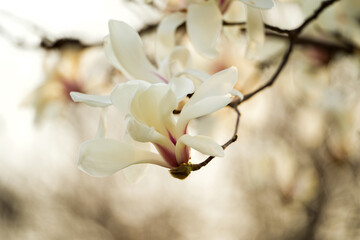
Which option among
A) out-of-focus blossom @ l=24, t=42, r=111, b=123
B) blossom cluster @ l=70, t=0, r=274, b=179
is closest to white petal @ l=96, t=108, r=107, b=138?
blossom cluster @ l=70, t=0, r=274, b=179

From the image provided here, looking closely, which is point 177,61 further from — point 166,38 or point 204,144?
point 204,144

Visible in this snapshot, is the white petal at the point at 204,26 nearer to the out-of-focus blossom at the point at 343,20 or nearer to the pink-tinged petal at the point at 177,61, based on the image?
the pink-tinged petal at the point at 177,61

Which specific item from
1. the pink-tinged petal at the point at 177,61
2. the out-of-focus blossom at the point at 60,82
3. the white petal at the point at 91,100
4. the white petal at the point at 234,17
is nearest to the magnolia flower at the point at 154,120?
the white petal at the point at 91,100

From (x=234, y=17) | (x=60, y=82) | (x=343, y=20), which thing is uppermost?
(x=234, y=17)

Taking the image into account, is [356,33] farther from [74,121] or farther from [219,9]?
[74,121]

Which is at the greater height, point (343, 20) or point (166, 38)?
point (166, 38)

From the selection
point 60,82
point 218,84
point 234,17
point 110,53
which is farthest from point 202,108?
point 60,82
